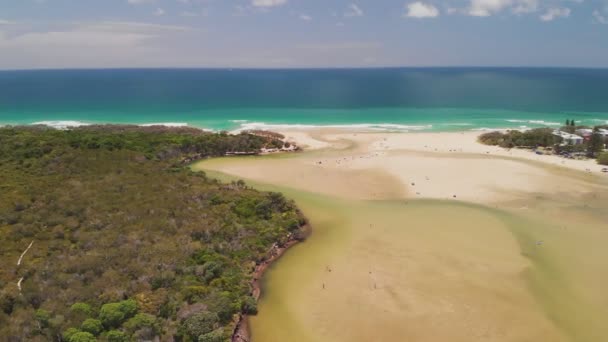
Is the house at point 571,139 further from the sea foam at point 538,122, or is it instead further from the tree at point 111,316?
the tree at point 111,316

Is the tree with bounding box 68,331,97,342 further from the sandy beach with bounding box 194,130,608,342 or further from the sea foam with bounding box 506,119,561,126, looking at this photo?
the sea foam with bounding box 506,119,561,126

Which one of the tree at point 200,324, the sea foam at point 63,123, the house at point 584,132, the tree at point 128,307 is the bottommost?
the tree at point 200,324

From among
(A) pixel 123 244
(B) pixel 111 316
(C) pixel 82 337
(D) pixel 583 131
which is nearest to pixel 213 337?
(B) pixel 111 316

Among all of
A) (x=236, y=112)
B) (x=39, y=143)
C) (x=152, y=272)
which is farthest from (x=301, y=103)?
(x=152, y=272)

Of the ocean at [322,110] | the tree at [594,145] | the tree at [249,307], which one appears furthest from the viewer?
the ocean at [322,110]

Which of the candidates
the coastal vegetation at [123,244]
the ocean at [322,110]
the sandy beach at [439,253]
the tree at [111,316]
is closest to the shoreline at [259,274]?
the coastal vegetation at [123,244]

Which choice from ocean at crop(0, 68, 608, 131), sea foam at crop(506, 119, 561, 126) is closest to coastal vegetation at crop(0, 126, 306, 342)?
ocean at crop(0, 68, 608, 131)

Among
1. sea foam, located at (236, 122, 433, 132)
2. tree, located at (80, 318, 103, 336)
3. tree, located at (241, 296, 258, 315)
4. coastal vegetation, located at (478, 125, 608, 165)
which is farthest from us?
sea foam, located at (236, 122, 433, 132)
